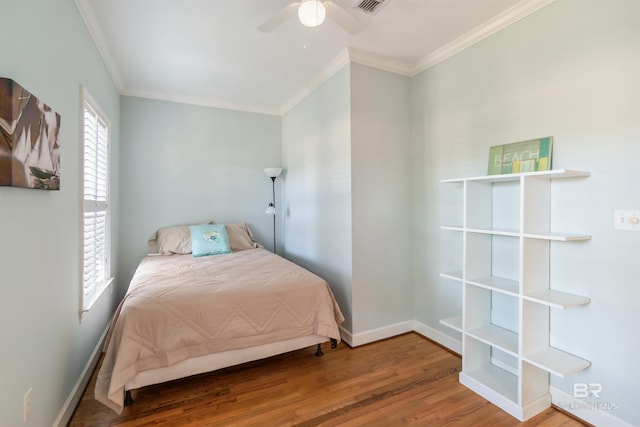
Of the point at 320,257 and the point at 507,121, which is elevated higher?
the point at 507,121

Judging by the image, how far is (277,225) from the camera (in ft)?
13.8

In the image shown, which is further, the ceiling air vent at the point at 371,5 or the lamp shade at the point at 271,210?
the lamp shade at the point at 271,210

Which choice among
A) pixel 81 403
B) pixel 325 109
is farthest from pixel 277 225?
pixel 81 403

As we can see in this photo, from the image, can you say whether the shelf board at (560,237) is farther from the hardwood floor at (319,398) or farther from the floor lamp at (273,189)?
the floor lamp at (273,189)

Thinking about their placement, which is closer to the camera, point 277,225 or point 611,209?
point 611,209

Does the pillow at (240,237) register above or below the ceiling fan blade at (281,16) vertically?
below

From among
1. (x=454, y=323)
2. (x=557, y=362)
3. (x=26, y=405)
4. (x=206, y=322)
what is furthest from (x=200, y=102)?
(x=557, y=362)

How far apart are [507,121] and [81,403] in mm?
3417

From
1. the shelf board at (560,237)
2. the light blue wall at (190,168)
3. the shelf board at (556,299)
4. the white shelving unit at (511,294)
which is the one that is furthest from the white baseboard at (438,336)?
the light blue wall at (190,168)

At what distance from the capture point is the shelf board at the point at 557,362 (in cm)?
157

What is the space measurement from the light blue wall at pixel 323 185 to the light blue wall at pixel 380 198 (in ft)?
0.27

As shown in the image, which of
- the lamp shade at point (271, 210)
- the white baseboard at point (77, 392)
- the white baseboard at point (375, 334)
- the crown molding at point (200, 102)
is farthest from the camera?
the lamp shade at point (271, 210)

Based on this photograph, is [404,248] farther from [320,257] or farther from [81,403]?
[81,403]

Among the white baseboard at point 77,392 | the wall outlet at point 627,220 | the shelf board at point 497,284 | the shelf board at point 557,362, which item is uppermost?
the wall outlet at point 627,220
